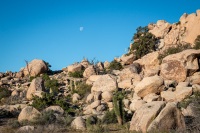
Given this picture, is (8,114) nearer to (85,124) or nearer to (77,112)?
(77,112)

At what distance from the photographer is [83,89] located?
105ft

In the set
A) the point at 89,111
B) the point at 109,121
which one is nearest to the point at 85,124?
the point at 109,121

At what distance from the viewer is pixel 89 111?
2541cm

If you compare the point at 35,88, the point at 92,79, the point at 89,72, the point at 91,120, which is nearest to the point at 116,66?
the point at 89,72

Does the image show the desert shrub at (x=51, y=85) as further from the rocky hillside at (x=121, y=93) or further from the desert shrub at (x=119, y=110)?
the desert shrub at (x=119, y=110)

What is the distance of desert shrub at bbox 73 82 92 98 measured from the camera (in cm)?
3147

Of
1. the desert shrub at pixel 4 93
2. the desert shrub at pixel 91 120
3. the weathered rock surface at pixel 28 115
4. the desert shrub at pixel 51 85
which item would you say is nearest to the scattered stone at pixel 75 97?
the desert shrub at pixel 51 85

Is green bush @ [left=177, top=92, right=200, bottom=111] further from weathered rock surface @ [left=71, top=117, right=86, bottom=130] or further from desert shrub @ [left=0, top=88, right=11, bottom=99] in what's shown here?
desert shrub @ [left=0, top=88, right=11, bottom=99]

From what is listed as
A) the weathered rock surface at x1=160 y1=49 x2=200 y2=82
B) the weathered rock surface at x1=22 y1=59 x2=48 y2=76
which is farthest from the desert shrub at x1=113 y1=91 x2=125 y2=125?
the weathered rock surface at x1=22 y1=59 x2=48 y2=76

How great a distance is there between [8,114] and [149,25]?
29.8 m

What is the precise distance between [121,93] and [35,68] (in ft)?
59.6

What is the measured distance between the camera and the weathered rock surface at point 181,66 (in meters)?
27.1

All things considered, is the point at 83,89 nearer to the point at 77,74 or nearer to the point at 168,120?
the point at 77,74

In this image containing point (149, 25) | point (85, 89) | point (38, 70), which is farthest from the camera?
point (149, 25)
